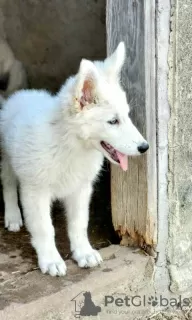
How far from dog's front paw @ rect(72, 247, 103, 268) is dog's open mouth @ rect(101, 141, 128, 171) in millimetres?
847

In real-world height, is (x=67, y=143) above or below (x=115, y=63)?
below

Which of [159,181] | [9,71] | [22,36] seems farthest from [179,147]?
[22,36]

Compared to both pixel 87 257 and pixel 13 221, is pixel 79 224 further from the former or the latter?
pixel 13 221

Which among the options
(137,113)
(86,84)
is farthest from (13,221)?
(86,84)

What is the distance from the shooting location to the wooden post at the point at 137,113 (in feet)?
15.3

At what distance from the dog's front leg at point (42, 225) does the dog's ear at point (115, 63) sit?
905mm

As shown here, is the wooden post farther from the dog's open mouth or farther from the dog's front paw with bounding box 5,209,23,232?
the dog's front paw with bounding box 5,209,23,232

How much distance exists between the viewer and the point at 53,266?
466cm

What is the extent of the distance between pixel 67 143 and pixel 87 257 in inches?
35.5

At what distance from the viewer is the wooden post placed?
4652 millimetres

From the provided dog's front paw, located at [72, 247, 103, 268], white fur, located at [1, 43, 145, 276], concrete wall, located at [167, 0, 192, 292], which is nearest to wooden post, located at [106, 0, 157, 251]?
concrete wall, located at [167, 0, 192, 292]

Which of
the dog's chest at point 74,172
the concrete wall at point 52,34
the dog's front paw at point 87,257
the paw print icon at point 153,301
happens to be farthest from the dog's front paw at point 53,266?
the concrete wall at point 52,34

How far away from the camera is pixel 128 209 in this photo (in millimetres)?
5141

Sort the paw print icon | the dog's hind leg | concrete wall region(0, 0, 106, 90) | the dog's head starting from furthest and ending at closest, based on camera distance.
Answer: concrete wall region(0, 0, 106, 90) → the dog's hind leg → the paw print icon → the dog's head
